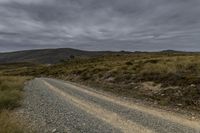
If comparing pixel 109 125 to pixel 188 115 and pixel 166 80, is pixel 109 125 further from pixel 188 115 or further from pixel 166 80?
pixel 166 80

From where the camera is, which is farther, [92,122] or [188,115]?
[188,115]

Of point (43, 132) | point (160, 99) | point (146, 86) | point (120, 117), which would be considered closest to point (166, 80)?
point (146, 86)

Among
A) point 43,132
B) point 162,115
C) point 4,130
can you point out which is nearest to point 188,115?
point 162,115

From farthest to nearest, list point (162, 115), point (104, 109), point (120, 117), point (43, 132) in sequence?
1. point (104, 109)
2. point (162, 115)
3. point (120, 117)
4. point (43, 132)

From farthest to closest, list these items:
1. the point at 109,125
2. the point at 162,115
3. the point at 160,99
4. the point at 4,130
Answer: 1. the point at 160,99
2. the point at 162,115
3. the point at 109,125
4. the point at 4,130

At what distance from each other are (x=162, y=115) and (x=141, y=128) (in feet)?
11.1

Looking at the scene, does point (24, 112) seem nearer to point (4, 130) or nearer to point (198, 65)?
point (4, 130)

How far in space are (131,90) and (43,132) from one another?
1558 cm

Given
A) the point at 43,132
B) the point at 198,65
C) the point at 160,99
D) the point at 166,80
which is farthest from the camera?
the point at 198,65

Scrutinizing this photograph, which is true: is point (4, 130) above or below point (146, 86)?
above

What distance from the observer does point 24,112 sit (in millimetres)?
14219

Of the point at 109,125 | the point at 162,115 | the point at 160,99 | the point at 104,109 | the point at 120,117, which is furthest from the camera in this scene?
the point at 160,99

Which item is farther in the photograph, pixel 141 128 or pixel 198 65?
pixel 198 65

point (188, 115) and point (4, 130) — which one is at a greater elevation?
point (4, 130)
